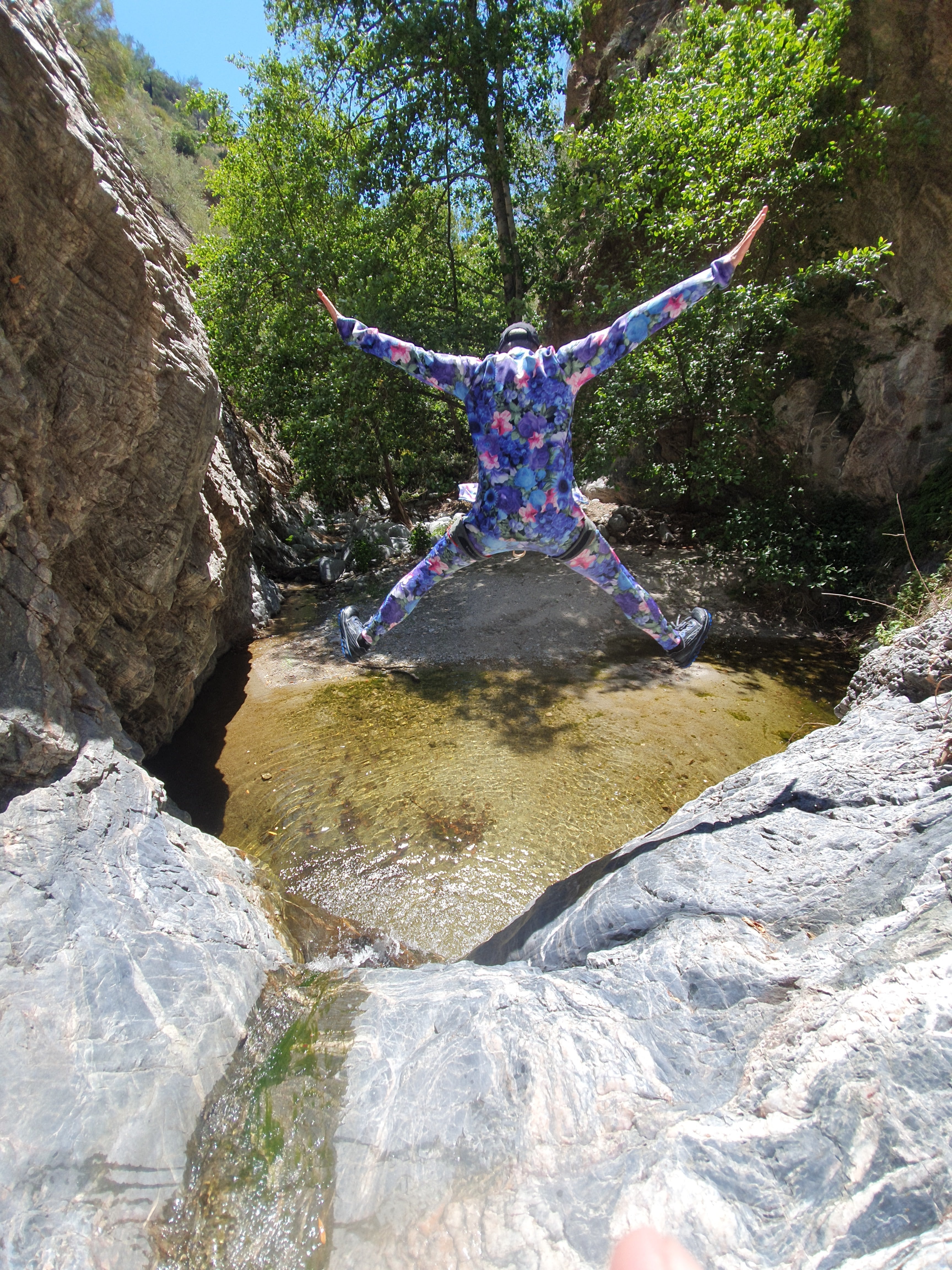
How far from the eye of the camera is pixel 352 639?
339 centimetres

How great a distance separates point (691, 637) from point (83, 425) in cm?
344

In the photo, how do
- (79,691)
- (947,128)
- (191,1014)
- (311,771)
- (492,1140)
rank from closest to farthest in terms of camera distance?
(492,1140), (191,1014), (79,691), (311,771), (947,128)

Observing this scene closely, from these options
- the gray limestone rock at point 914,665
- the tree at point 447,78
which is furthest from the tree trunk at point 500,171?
the gray limestone rock at point 914,665

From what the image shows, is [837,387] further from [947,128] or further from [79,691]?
[79,691]

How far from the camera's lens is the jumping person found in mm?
2742

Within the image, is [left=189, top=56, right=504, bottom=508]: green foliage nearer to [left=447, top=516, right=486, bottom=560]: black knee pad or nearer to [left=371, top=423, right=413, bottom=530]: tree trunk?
[left=371, top=423, right=413, bottom=530]: tree trunk

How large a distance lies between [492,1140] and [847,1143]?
778 millimetres

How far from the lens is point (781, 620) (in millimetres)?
6270

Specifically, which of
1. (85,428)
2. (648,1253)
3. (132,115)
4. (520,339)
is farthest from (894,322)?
(132,115)

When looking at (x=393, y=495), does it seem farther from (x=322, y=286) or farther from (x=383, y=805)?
(x=383, y=805)

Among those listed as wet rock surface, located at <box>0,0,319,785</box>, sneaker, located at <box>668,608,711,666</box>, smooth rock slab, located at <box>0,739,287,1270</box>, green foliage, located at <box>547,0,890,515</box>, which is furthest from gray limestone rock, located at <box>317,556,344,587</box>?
sneaker, located at <box>668,608,711,666</box>

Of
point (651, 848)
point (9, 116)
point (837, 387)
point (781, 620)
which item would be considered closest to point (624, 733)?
point (651, 848)

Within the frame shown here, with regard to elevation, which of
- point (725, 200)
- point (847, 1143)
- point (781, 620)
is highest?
point (725, 200)

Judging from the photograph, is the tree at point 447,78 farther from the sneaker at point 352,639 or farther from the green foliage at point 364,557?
the sneaker at point 352,639
